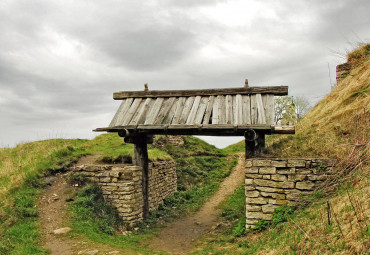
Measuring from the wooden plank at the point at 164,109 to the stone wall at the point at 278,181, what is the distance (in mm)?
2777

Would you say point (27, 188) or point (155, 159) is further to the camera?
point (155, 159)

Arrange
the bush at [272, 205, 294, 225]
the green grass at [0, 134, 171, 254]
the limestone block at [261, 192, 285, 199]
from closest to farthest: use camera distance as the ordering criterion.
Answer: the green grass at [0, 134, 171, 254] < the bush at [272, 205, 294, 225] < the limestone block at [261, 192, 285, 199]

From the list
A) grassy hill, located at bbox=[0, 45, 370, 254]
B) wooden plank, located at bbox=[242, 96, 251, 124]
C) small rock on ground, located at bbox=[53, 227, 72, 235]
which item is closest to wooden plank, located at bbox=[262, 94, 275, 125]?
wooden plank, located at bbox=[242, 96, 251, 124]

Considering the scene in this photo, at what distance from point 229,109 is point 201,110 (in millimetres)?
795

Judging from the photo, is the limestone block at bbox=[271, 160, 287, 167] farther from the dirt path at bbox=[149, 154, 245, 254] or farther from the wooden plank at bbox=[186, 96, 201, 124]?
the dirt path at bbox=[149, 154, 245, 254]

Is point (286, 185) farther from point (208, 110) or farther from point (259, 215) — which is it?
point (208, 110)

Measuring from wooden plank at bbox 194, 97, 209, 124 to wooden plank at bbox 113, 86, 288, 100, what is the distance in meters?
0.22

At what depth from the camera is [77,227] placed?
6.75 m

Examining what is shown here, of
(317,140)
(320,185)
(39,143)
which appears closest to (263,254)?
(320,185)

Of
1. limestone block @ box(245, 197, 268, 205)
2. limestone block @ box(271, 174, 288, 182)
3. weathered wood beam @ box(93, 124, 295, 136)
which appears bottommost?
limestone block @ box(245, 197, 268, 205)

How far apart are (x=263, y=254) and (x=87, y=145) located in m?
11.4

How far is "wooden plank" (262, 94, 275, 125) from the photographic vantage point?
7034 mm

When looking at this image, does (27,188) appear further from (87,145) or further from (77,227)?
(87,145)

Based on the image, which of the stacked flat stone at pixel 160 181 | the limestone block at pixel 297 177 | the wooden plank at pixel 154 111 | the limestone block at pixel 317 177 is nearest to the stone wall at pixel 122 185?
the stacked flat stone at pixel 160 181
